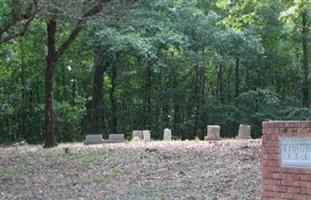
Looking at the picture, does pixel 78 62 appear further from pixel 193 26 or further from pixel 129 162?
pixel 129 162

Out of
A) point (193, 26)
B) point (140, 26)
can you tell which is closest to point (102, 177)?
point (140, 26)

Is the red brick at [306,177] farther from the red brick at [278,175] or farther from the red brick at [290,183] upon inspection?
the red brick at [278,175]

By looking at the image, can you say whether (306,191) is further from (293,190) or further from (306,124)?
(306,124)

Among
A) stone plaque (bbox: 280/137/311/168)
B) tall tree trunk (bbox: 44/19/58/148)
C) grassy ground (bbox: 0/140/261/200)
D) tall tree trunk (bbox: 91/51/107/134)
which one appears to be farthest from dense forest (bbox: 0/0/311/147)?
stone plaque (bbox: 280/137/311/168)

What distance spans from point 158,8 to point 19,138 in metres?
10.4

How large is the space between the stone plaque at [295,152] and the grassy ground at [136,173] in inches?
109

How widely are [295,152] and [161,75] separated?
2739 cm

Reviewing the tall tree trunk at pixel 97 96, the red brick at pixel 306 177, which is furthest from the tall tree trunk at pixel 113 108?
the red brick at pixel 306 177

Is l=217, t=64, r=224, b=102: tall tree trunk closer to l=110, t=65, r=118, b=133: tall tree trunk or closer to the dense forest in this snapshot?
the dense forest

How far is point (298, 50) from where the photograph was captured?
35531mm

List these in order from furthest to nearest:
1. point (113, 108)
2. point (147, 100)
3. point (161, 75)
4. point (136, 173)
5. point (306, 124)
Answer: point (161, 75)
point (147, 100)
point (113, 108)
point (136, 173)
point (306, 124)

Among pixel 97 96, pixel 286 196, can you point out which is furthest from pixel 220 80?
pixel 286 196

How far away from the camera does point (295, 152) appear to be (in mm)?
7262

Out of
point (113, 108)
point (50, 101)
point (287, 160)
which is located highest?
point (113, 108)
